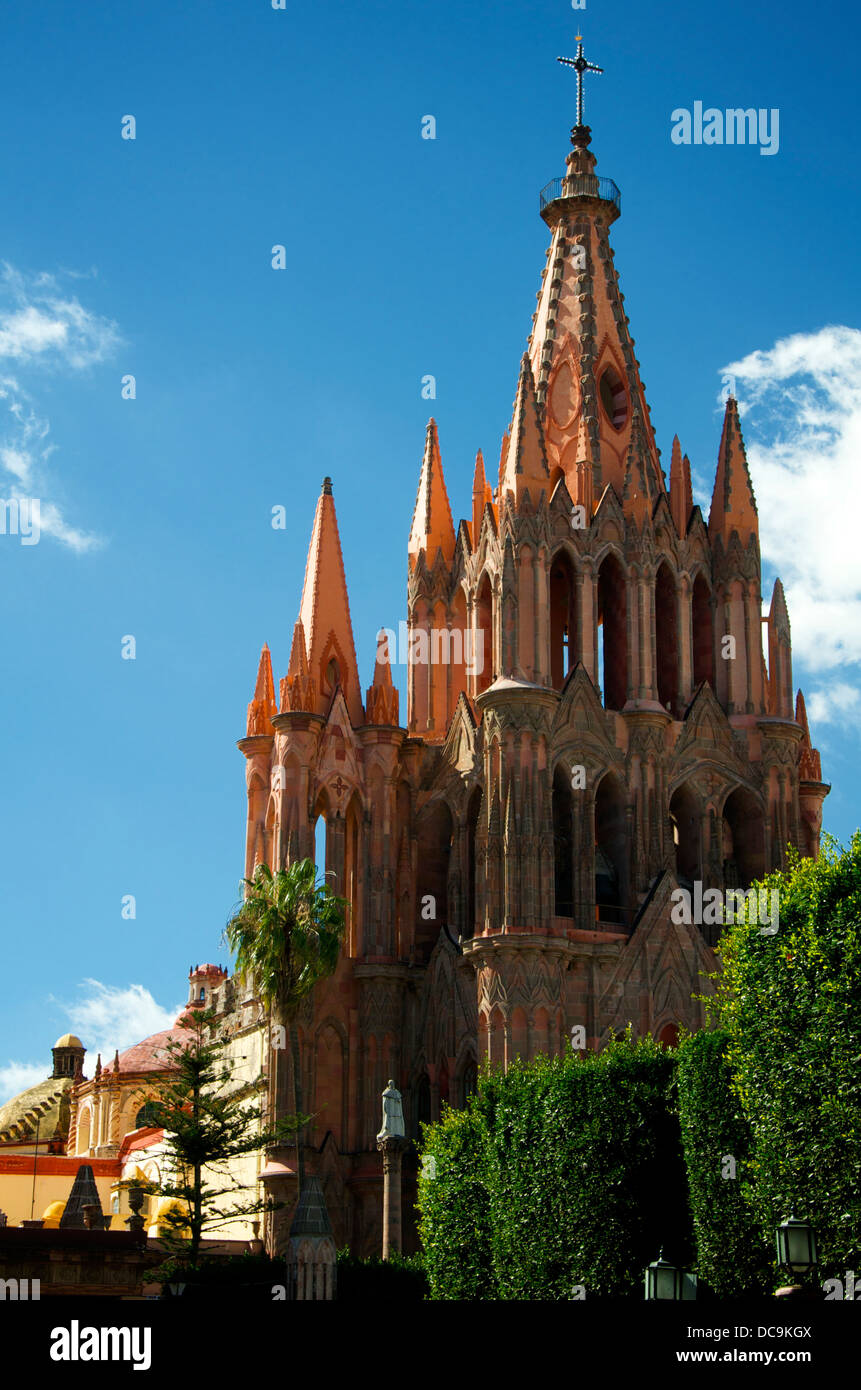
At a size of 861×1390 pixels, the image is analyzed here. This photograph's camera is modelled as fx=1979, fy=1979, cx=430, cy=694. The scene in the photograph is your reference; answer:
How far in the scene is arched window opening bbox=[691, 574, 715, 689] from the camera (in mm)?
57969

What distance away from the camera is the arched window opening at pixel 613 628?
55688 mm

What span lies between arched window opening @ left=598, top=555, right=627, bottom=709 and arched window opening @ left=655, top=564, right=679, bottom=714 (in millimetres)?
1176

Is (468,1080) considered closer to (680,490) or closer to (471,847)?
(471,847)

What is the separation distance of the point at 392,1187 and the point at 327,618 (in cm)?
1874

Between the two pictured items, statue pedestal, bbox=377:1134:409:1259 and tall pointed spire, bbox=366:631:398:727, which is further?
tall pointed spire, bbox=366:631:398:727

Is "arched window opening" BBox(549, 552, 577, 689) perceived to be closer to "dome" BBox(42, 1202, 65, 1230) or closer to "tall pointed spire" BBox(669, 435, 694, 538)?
"tall pointed spire" BBox(669, 435, 694, 538)

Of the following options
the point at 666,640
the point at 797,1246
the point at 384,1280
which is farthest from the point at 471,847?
the point at 797,1246

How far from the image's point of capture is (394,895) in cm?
5462

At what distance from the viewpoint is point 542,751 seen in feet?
168

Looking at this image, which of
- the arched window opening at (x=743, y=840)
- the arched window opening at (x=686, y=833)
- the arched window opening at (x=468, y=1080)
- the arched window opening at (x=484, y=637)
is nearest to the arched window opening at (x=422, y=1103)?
the arched window opening at (x=468, y=1080)

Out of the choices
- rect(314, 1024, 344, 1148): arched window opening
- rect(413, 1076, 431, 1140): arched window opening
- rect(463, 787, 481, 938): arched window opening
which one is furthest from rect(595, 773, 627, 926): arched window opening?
rect(314, 1024, 344, 1148): arched window opening

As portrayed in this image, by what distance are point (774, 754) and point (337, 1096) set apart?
51.0ft
